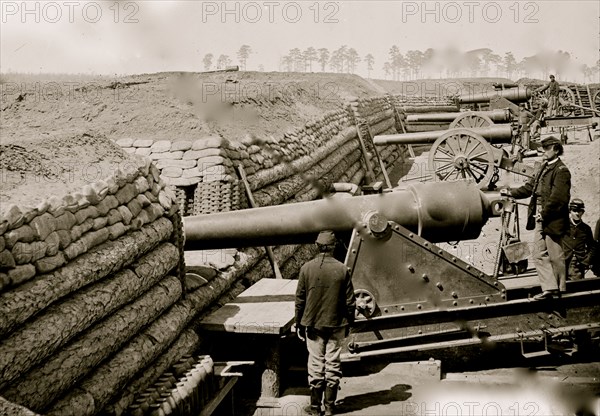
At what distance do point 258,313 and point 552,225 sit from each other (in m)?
3.10

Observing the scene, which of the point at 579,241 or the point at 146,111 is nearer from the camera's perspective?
the point at 579,241

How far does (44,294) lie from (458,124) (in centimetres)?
1667

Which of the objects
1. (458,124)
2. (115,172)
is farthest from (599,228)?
(458,124)

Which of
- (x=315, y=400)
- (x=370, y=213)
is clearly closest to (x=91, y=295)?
(x=315, y=400)

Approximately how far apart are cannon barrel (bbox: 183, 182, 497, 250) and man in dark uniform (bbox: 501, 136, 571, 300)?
0.61 metres

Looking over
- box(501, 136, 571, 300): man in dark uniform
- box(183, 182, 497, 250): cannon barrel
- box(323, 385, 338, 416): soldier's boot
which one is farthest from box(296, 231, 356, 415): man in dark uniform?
box(501, 136, 571, 300): man in dark uniform

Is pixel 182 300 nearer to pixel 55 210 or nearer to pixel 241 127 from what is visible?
pixel 55 210

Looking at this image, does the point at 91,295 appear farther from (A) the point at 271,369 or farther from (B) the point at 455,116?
(B) the point at 455,116

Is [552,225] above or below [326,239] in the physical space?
below

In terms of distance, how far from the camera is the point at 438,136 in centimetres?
1672

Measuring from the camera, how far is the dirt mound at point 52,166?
468 cm

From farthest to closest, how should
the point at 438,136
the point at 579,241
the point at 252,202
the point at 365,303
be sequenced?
the point at 438,136
the point at 252,202
the point at 579,241
the point at 365,303

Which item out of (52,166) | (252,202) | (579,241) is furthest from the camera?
(252,202)

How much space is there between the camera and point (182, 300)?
602cm
